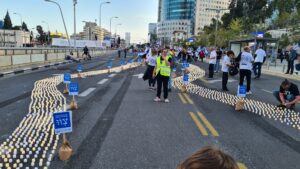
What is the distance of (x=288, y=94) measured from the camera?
1024 centimetres

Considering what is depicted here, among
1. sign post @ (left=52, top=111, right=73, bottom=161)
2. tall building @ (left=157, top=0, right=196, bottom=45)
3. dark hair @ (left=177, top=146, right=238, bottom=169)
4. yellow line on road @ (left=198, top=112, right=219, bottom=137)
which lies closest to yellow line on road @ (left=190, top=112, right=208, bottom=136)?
yellow line on road @ (left=198, top=112, right=219, bottom=137)

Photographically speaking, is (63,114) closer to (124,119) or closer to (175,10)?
(124,119)

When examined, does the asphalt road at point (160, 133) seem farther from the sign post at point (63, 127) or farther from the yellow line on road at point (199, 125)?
the sign post at point (63, 127)

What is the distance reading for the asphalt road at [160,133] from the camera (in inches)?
210

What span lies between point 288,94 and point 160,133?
535 cm

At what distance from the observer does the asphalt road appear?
5.33 meters

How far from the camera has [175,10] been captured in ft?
642

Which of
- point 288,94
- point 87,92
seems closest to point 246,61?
point 288,94

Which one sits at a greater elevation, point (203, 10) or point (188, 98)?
point (203, 10)

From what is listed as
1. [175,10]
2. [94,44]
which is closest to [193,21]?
[175,10]

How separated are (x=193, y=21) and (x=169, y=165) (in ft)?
630

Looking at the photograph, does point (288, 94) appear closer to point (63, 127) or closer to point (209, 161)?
point (63, 127)

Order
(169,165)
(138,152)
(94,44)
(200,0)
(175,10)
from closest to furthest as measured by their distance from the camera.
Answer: (169,165), (138,152), (94,44), (200,0), (175,10)

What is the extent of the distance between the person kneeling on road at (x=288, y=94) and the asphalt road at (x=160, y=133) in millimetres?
1526
